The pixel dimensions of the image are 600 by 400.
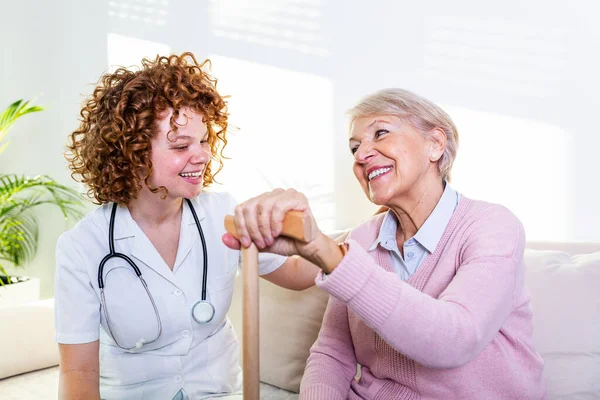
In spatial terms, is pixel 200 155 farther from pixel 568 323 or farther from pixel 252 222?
pixel 568 323

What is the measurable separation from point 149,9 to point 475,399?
9.00 ft

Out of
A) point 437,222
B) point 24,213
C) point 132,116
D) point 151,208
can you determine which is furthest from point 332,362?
point 24,213

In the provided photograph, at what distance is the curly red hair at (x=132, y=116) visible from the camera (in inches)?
64.9

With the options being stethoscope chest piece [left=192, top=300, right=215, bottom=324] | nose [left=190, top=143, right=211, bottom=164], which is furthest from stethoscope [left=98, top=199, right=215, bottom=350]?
nose [left=190, top=143, right=211, bottom=164]

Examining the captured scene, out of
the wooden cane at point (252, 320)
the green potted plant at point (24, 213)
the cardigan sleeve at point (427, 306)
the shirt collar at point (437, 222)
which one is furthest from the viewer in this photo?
the green potted plant at point (24, 213)

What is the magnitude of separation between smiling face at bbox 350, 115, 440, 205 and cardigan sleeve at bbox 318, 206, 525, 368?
1.12ft

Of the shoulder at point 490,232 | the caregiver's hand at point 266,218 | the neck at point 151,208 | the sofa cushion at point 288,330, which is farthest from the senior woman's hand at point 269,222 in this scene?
the sofa cushion at point 288,330

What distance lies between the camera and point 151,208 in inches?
68.7

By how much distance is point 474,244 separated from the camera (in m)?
1.31

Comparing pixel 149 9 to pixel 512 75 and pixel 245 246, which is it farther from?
pixel 245 246

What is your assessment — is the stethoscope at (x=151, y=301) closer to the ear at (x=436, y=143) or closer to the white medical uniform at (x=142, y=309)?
the white medical uniform at (x=142, y=309)

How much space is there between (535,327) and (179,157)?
1.03 m

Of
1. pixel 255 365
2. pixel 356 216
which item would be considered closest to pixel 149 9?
pixel 356 216

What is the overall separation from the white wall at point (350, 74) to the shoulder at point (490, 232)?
0.78m
